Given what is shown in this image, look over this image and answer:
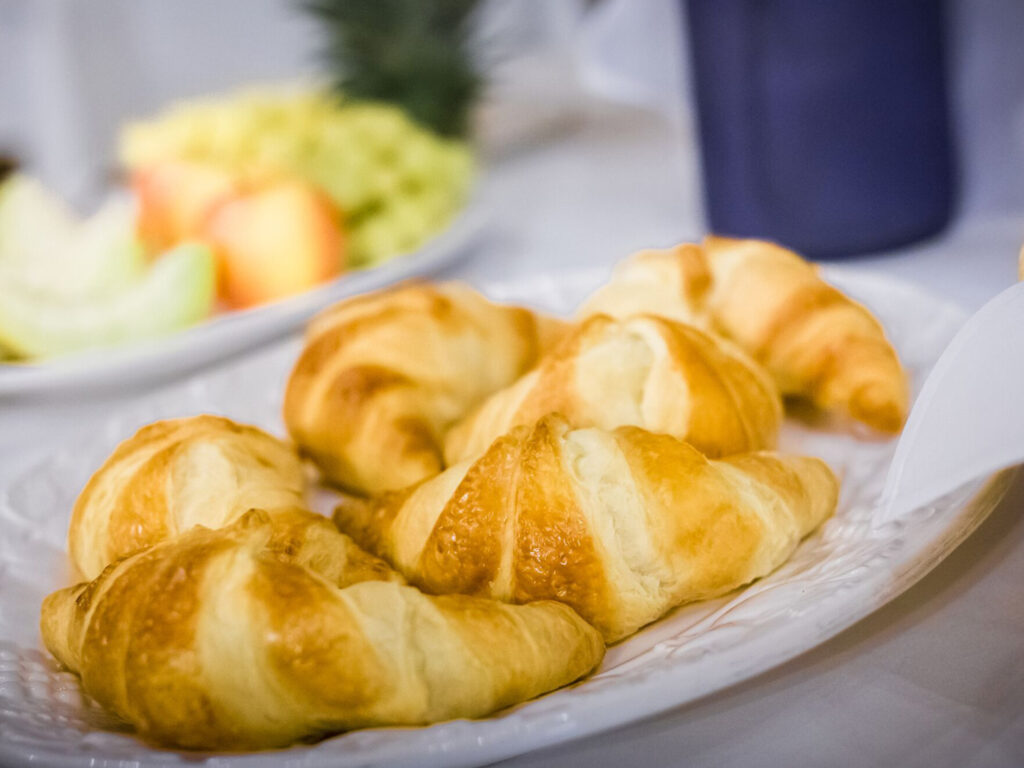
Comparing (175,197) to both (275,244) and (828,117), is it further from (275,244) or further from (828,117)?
(828,117)

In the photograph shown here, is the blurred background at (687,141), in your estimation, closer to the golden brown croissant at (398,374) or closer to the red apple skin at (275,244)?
the red apple skin at (275,244)

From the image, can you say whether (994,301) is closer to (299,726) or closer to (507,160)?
(299,726)

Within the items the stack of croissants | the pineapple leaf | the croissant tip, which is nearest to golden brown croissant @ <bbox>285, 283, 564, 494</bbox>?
the stack of croissants

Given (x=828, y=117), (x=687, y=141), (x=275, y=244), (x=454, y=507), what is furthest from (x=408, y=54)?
(x=454, y=507)

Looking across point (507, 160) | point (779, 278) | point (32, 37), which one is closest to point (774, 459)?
point (779, 278)

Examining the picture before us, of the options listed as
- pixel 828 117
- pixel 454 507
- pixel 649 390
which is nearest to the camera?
pixel 454 507

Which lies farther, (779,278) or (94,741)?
(779,278)
